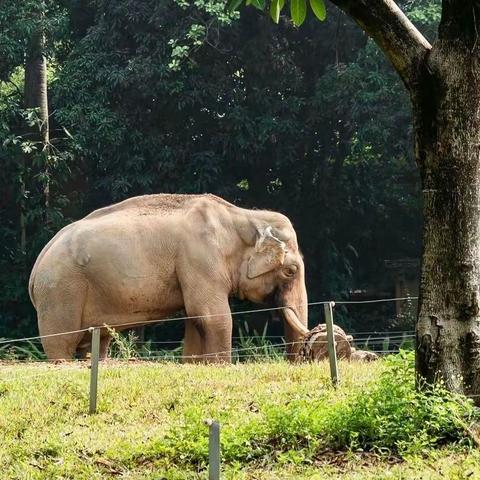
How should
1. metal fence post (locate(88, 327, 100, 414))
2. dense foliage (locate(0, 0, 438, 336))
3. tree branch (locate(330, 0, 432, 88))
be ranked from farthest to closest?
dense foliage (locate(0, 0, 438, 336)), metal fence post (locate(88, 327, 100, 414)), tree branch (locate(330, 0, 432, 88))

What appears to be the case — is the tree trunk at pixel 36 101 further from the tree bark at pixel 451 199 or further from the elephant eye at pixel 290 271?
the tree bark at pixel 451 199

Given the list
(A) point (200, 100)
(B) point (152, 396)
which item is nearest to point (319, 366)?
(B) point (152, 396)

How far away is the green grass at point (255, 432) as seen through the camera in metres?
7.40

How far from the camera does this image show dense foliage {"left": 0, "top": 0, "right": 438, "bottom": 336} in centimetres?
2070

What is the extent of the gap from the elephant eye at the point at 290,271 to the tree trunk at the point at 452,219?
702cm

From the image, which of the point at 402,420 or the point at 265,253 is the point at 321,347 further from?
the point at 402,420

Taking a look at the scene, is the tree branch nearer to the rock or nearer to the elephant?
the rock

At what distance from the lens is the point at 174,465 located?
7.70 m

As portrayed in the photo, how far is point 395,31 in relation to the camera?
809 centimetres

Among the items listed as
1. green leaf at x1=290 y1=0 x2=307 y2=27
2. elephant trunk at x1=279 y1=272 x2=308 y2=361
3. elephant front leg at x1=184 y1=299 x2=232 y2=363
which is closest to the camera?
green leaf at x1=290 y1=0 x2=307 y2=27

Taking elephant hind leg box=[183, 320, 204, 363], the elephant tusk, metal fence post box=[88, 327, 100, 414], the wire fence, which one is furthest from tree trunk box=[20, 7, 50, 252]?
metal fence post box=[88, 327, 100, 414]

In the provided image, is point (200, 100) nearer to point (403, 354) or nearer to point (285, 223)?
point (285, 223)

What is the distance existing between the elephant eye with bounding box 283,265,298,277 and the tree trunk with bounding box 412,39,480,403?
702cm

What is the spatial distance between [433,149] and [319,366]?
3.43m
